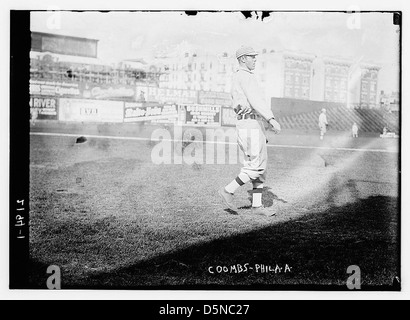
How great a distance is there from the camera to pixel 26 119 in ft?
12.1

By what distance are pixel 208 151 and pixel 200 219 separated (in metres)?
0.43

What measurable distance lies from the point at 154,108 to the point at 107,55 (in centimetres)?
43

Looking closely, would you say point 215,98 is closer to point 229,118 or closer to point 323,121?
point 229,118

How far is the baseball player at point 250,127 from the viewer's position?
3.74 m

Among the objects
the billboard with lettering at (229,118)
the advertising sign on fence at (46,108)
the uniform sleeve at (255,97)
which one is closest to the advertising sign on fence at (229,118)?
the billboard with lettering at (229,118)

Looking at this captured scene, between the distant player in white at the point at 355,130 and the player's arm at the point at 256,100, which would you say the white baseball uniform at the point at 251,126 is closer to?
the player's arm at the point at 256,100

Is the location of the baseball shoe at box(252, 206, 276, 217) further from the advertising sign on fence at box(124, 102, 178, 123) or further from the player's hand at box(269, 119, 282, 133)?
the advertising sign on fence at box(124, 102, 178, 123)

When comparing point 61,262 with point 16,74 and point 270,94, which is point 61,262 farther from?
point 270,94

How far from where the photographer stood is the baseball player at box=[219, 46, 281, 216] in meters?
3.74
